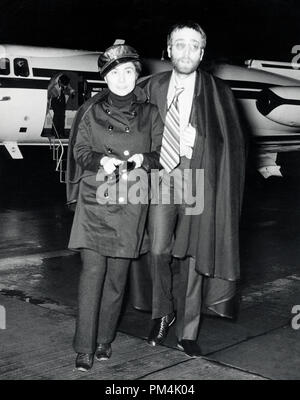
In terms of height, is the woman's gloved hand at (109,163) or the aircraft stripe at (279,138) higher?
the woman's gloved hand at (109,163)

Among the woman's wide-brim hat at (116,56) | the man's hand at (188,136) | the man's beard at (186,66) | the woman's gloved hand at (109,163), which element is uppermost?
the woman's wide-brim hat at (116,56)

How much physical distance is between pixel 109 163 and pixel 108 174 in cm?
10

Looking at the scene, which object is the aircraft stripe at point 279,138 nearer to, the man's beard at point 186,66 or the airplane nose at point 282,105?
the airplane nose at point 282,105

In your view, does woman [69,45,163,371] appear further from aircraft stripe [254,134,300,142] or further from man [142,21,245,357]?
aircraft stripe [254,134,300,142]

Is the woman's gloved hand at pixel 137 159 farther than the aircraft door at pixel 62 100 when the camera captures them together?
No

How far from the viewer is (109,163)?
344 cm

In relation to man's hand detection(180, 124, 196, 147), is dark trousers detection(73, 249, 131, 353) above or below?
below

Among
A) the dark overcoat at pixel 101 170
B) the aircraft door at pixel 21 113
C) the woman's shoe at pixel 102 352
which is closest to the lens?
the dark overcoat at pixel 101 170

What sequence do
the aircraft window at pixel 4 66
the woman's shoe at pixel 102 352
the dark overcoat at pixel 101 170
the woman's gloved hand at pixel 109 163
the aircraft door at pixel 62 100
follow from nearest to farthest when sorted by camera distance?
the woman's gloved hand at pixel 109 163 < the dark overcoat at pixel 101 170 < the woman's shoe at pixel 102 352 < the aircraft window at pixel 4 66 < the aircraft door at pixel 62 100

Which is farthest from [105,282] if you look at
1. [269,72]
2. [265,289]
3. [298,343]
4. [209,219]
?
[269,72]

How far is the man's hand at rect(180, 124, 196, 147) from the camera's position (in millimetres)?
3750

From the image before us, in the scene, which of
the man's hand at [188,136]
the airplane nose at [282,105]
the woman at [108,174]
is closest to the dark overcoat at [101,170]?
the woman at [108,174]

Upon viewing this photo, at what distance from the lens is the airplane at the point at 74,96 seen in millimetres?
12648

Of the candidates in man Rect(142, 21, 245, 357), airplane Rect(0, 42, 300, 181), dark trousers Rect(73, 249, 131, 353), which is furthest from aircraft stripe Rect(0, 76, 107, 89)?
dark trousers Rect(73, 249, 131, 353)
